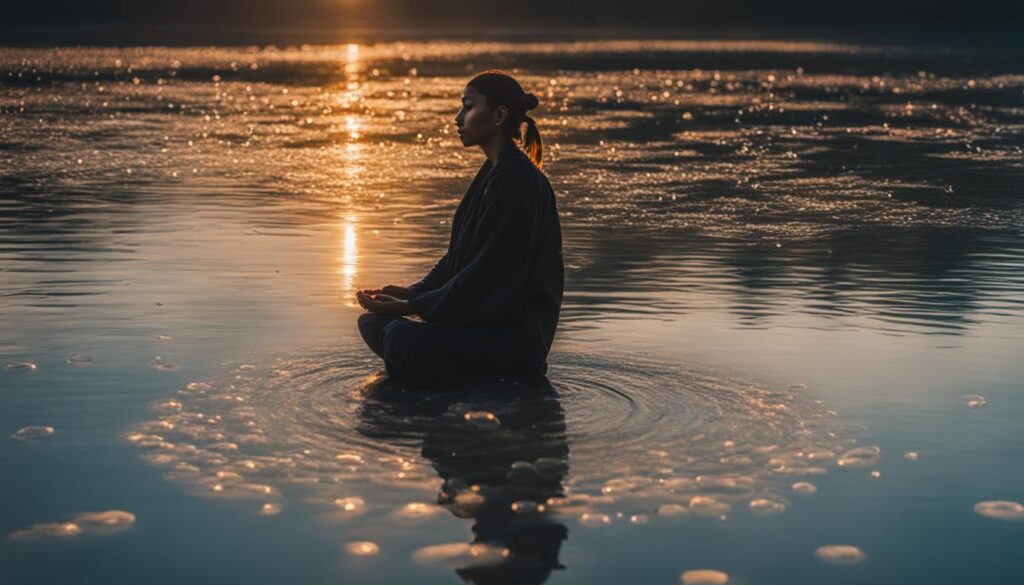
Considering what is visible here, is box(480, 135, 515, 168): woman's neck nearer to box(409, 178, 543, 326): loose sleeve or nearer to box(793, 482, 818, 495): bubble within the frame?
box(409, 178, 543, 326): loose sleeve

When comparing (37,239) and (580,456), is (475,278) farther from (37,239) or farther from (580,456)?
(37,239)

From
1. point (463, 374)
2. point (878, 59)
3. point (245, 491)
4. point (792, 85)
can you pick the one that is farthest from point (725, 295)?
point (878, 59)

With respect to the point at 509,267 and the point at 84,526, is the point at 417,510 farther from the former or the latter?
the point at 509,267

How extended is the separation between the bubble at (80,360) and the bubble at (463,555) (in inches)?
125

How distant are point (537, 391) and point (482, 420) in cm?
60

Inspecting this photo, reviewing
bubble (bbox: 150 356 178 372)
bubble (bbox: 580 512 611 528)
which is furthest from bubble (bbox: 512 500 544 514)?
bubble (bbox: 150 356 178 372)

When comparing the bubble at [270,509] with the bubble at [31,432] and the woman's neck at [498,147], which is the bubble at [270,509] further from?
the woman's neck at [498,147]

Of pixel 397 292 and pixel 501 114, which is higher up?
pixel 501 114

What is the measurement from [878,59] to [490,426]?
4873 cm

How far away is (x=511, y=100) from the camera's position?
22.5ft

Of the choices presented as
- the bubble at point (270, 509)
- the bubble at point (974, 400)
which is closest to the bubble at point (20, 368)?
the bubble at point (270, 509)

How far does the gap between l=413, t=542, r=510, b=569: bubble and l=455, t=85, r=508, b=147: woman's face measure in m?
2.50

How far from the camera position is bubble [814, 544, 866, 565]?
478 cm

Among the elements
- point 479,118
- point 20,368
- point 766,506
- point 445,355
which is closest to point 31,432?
point 20,368
